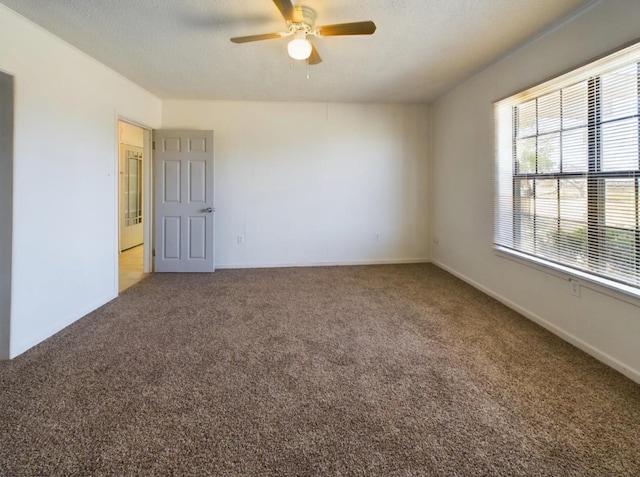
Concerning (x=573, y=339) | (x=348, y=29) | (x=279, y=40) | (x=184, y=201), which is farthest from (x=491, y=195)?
(x=184, y=201)

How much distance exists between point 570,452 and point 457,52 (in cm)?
336

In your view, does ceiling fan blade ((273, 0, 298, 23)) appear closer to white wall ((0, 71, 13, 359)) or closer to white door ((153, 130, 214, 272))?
white wall ((0, 71, 13, 359))

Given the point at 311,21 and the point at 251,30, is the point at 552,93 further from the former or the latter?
the point at 251,30

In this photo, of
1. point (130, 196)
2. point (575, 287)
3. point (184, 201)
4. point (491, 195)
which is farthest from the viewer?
point (130, 196)

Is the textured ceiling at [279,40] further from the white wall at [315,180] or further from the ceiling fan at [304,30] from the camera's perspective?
the white wall at [315,180]

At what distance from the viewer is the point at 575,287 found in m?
2.57

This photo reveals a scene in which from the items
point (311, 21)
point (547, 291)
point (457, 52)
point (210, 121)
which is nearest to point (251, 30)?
point (311, 21)

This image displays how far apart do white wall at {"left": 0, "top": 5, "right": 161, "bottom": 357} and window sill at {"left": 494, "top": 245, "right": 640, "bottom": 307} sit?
4.38 m

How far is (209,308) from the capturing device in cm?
340

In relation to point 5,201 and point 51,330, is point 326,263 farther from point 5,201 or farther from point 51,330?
point 5,201

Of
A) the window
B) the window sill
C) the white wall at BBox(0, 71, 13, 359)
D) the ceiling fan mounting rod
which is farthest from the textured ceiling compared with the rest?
the window sill

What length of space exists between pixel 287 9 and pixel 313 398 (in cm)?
246

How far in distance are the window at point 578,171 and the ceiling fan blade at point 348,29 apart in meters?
1.69

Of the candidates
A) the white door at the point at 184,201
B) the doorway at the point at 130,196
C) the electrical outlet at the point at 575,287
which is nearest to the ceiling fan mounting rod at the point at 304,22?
the white door at the point at 184,201
